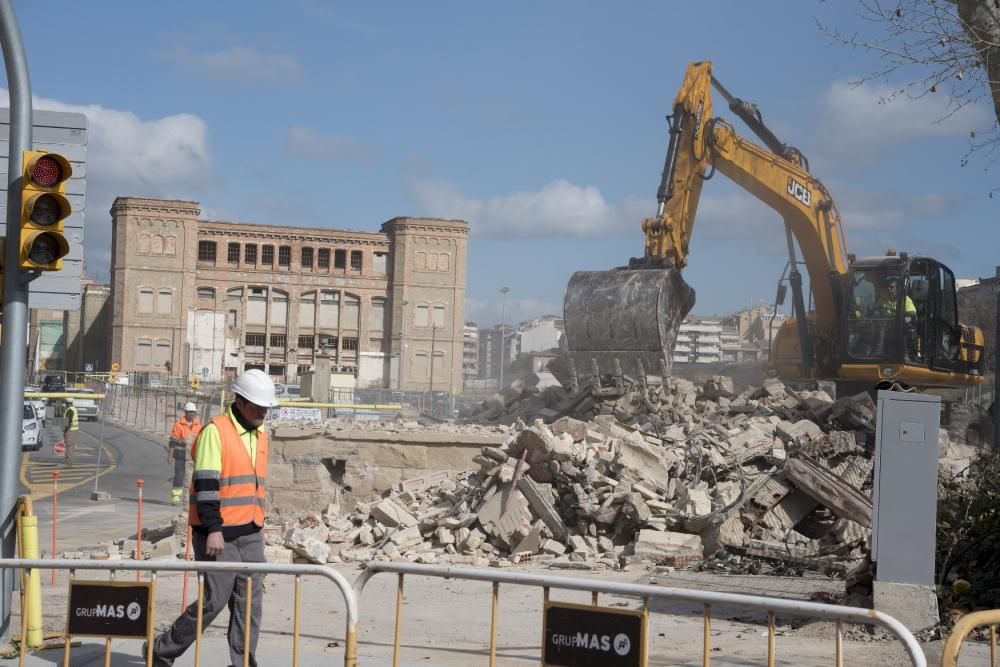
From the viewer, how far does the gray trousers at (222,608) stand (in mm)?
5949

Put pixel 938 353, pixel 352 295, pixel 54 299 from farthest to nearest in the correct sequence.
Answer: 1. pixel 352 295
2. pixel 938 353
3. pixel 54 299

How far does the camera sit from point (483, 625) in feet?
27.1

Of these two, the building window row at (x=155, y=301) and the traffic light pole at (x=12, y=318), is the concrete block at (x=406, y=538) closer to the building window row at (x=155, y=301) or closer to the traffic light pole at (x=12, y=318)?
the traffic light pole at (x=12, y=318)

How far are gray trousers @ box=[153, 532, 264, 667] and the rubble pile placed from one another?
14.4 ft

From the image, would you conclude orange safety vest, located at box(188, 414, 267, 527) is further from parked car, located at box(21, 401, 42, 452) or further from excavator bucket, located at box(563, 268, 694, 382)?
parked car, located at box(21, 401, 42, 452)

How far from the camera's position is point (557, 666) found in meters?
4.74

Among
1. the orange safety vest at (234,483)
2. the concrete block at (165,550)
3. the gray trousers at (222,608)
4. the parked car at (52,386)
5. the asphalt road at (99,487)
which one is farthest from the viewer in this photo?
the parked car at (52,386)

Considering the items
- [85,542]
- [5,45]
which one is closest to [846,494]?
[5,45]

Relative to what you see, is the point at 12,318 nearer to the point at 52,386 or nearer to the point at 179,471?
the point at 179,471

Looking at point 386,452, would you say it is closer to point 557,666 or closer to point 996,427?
point 996,427

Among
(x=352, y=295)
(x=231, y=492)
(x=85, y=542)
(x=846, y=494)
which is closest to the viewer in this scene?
(x=231, y=492)

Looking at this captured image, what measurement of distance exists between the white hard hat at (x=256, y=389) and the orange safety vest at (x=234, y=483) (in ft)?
0.62

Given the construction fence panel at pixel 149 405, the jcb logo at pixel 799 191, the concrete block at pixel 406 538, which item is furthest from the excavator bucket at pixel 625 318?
the construction fence panel at pixel 149 405

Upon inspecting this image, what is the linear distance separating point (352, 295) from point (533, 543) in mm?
69572
